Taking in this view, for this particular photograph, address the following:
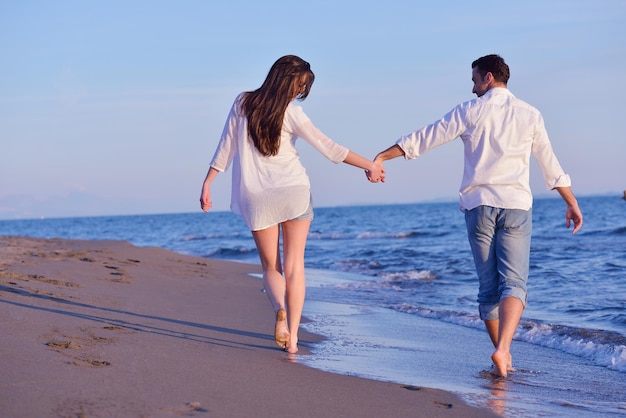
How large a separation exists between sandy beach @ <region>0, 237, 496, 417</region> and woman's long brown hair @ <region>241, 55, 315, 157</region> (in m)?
1.32

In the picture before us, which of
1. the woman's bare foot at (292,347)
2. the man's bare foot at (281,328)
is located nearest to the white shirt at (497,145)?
the man's bare foot at (281,328)

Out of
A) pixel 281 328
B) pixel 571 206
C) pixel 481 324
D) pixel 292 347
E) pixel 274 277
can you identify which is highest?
pixel 571 206

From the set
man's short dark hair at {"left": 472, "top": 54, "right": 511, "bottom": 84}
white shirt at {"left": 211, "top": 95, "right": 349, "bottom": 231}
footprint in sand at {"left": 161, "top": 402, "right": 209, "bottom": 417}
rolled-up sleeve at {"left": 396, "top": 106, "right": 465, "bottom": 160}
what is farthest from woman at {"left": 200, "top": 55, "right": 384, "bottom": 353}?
footprint in sand at {"left": 161, "top": 402, "right": 209, "bottom": 417}

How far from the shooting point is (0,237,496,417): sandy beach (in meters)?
3.06

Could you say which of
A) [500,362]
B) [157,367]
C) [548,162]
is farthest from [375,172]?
[157,367]

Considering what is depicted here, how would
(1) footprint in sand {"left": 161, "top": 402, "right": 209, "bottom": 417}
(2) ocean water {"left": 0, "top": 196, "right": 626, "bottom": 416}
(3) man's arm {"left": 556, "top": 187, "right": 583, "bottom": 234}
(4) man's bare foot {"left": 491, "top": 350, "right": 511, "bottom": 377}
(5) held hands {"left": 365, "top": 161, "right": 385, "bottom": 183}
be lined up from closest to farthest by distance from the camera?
(1) footprint in sand {"left": 161, "top": 402, "right": 209, "bottom": 417}
(2) ocean water {"left": 0, "top": 196, "right": 626, "bottom": 416}
(4) man's bare foot {"left": 491, "top": 350, "right": 511, "bottom": 377}
(3) man's arm {"left": 556, "top": 187, "right": 583, "bottom": 234}
(5) held hands {"left": 365, "top": 161, "right": 385, "bottom": 183}

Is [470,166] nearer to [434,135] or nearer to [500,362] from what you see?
[434,135]

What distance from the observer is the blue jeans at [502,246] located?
14.6 ft

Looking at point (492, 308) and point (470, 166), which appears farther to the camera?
point (492, 308)

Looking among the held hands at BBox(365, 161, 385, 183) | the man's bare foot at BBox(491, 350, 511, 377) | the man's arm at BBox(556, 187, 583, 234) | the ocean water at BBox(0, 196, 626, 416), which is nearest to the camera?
the ocean water at BBox(0, 196, 626, 416)

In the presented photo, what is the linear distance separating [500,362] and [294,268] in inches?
53.9

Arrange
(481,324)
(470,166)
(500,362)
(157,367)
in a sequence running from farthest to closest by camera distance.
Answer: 1. (481,324)
2. (470,166)
3. (500,362)
4. (157,367)

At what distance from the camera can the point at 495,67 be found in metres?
4.60

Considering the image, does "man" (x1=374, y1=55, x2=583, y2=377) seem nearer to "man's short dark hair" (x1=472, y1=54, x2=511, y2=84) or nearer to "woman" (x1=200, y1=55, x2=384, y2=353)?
"man's short dark hair" (x1=472, y1=54, x2=511, y2=84)
